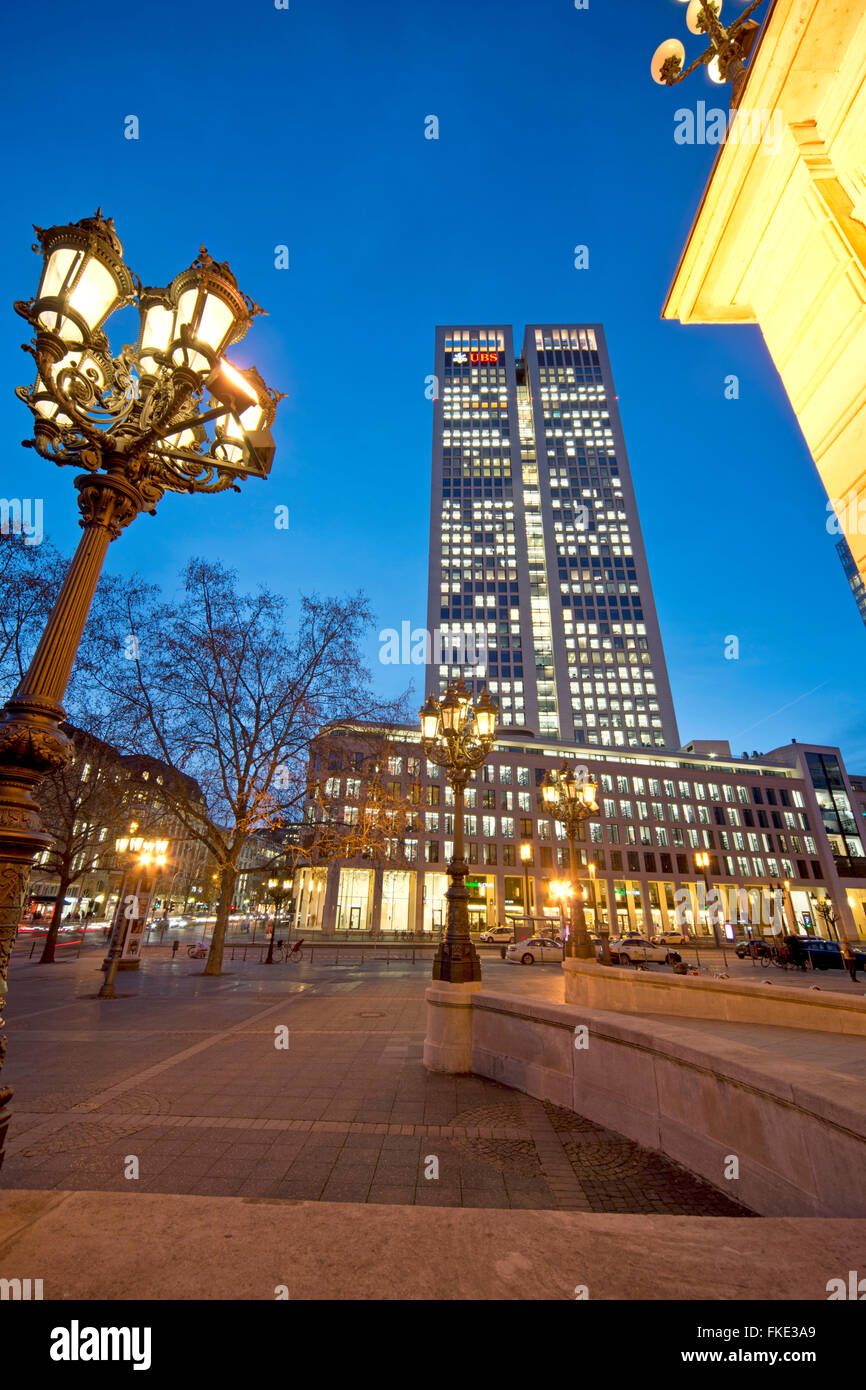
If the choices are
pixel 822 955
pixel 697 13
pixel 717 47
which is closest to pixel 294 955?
pixel 822 955

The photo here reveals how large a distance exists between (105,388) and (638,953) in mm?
33235

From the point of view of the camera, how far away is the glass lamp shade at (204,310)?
4305mm

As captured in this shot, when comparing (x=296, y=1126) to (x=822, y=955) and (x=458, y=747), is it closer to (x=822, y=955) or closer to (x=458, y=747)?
(x=458, y=747)

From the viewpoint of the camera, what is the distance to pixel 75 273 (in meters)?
4.12

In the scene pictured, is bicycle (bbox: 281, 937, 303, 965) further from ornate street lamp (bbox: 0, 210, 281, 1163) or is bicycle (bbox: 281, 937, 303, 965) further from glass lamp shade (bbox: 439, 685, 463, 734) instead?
ornate street lamp (bbox: 0, 210, 281, 1163)

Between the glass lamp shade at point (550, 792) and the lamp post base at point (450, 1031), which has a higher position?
the glass lamp shade at point (550, 792)

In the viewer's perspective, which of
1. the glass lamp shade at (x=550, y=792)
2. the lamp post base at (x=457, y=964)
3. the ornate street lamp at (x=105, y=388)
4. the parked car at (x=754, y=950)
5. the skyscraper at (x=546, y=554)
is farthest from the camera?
the skyscraper at (x=546, y=554)

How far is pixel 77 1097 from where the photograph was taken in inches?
237

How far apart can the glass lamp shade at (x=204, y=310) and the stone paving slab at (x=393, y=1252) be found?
5.04 metres

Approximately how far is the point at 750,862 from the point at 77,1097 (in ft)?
242

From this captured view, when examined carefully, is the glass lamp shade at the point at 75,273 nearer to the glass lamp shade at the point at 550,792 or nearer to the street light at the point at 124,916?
the street light at the point at 124,916

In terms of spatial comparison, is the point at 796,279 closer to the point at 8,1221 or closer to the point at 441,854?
the point at 8,1221

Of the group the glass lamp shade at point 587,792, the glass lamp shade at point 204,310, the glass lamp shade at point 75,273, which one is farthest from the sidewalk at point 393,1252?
the glass lamp shade at point 587,792
